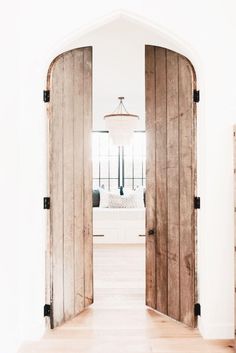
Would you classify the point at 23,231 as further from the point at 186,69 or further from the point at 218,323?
the point at 186,69

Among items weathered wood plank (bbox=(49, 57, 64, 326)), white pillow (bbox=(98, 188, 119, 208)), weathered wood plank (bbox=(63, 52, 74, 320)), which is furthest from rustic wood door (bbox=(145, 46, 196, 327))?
white pillow (bbox=(98, 188, 119, 208))

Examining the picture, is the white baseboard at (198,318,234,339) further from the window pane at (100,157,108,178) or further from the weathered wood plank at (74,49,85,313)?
the window pane at (100,157,108,178)

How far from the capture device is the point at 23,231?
276 cm

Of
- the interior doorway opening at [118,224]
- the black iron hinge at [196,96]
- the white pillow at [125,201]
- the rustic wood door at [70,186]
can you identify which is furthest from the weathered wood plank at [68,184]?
the white pillow at [125,201]

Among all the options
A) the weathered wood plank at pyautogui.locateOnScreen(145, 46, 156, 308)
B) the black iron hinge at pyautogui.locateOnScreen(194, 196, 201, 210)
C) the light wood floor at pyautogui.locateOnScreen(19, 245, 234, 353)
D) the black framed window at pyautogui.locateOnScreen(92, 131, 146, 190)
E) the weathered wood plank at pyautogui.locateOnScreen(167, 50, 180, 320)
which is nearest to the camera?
the light wood floor at pyautogui.locateOnScreen(19, 245, 234, 353)

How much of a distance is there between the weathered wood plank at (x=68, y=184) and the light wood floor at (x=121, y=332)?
0.26 meters

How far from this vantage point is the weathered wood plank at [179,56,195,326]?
2941 millimetres

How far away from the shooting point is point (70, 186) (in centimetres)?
318

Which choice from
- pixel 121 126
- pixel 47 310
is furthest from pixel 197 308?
pixel 121 126

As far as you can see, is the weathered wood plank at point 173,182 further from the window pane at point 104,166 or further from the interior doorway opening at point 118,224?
the window pane at point 104,166

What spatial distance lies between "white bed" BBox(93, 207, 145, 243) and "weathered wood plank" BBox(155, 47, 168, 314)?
3.39 meters

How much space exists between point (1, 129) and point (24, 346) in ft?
5.38

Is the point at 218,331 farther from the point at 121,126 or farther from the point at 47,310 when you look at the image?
the point at 121,126

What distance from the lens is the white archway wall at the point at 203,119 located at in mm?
2781
